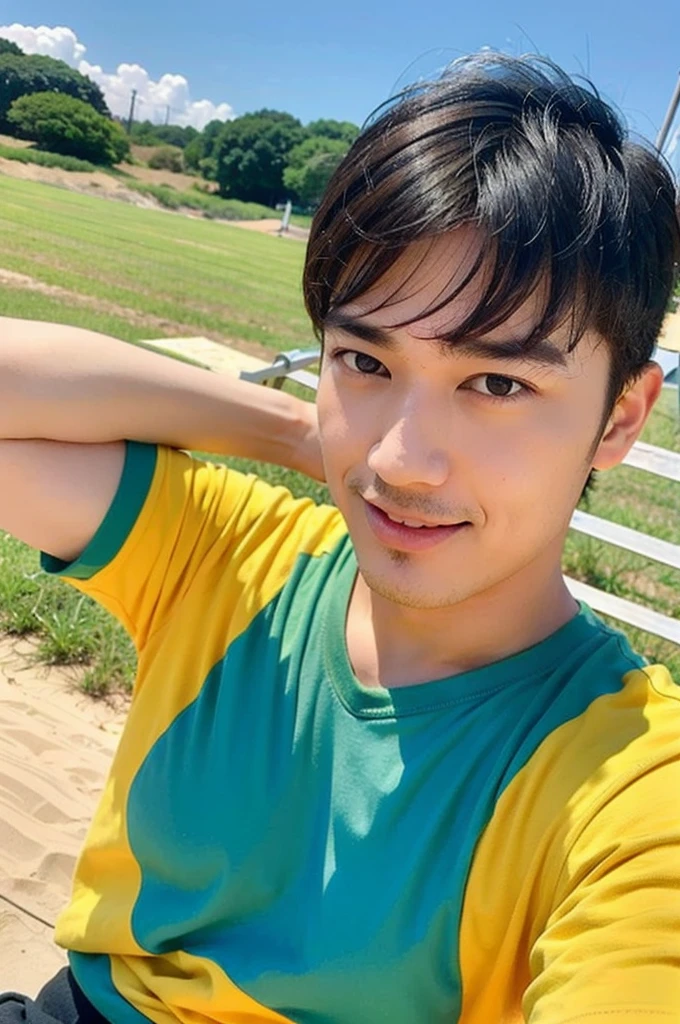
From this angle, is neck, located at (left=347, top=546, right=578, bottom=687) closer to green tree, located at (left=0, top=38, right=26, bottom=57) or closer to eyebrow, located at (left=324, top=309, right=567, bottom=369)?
eyebrow, located at (left=324, top=309, right=567, bottom=369)

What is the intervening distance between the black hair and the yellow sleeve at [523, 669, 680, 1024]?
1.48ft

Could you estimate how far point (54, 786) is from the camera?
2418 mm

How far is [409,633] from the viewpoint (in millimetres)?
1119

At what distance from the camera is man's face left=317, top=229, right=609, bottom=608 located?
941mm

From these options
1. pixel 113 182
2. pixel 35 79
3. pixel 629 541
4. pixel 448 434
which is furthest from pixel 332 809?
pixel 113 182

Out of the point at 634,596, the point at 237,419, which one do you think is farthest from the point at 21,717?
the point at 634,596

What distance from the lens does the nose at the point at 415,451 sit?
926mm

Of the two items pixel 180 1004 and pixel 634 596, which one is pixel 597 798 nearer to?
pixel 180 1004

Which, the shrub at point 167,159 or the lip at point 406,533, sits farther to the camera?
the shrub at point 167,159

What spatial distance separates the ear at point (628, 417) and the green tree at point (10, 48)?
1702 cm

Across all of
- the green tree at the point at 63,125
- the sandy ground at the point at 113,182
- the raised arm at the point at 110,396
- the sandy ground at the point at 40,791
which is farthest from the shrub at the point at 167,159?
the raised arm at the point at 110,396

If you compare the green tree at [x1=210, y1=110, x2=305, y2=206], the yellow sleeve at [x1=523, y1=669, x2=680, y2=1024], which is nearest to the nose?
the yellow sleeve at [x1=523, y1=669, x2=680, y2=1024]

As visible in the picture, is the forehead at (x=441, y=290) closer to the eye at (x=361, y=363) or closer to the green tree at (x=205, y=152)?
the eye at (x=361, y=363)

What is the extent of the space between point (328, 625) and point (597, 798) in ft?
1.38
